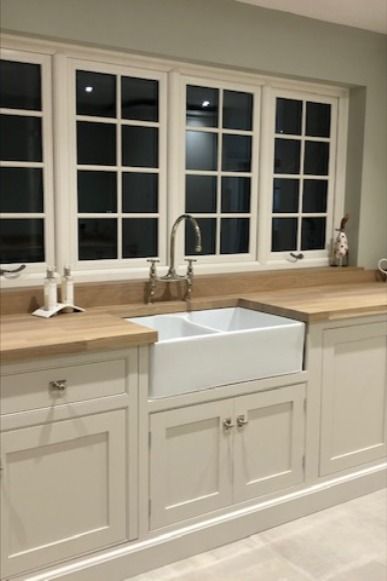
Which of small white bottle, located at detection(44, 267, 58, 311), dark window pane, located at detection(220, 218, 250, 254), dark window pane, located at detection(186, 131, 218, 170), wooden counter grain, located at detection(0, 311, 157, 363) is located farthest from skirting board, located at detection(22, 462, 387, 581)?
dark window pane, located at detection(186, 131, 218, 170)

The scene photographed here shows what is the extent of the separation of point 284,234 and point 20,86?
5.63ft

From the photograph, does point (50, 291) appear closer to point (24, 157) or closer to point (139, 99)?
point (24, 157)

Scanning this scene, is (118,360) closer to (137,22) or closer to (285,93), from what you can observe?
(137,22)

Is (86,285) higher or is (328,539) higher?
(86,285)

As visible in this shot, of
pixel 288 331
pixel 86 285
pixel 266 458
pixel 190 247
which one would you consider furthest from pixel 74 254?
pixel 266 458

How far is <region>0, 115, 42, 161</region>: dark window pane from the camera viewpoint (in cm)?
277

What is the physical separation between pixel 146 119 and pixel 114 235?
61cm

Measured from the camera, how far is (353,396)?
3.00 metres

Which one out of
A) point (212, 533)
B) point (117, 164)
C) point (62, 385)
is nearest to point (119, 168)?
point (117, 164)

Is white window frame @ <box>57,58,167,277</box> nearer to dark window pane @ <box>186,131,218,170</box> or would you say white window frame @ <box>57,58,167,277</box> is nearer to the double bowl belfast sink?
dark window pane @ <box>186,131,218,170</box>

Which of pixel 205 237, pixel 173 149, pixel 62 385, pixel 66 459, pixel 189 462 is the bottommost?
pixel 189 462

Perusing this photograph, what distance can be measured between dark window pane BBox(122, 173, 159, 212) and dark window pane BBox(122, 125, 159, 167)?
6cm

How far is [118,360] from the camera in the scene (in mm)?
2277

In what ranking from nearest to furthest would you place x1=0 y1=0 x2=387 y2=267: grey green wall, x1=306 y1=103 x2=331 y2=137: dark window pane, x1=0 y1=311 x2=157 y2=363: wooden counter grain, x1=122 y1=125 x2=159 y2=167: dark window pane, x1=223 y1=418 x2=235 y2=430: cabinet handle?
x1=0 y1=311 x2=157 y2=363: wooden counter grain → x1=223 y1=418 x2=235 y2=430: cabinet handle → x1=0 y1=0 x2=387 y2=267: grey green wall → x1=122 y1=125 x2=159 y2=167: dark window pane → x1=306 y1=103 x2=331 y2=137: dark window pane
